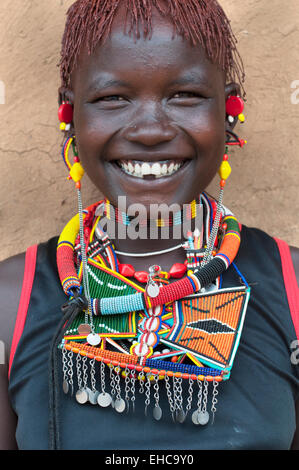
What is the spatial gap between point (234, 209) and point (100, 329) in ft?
3.30

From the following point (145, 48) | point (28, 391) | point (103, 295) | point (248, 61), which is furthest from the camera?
point (248, 61)

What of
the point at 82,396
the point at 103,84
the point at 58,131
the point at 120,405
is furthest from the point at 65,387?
the point at 58,131

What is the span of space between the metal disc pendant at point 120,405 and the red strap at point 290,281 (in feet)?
1.89

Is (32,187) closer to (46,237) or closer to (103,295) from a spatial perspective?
(46,237)

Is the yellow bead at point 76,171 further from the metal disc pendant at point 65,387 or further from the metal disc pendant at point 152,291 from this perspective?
the metal disc pendant at point 65,387

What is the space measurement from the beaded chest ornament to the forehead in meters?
0.35

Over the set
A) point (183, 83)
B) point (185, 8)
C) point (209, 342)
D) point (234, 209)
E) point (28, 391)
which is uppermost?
point (185, 8)

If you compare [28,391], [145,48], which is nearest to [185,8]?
[145,48]

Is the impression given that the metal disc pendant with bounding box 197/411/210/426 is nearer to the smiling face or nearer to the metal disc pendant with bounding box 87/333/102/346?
the metal disc pendant with bounding box 87/333/102/346

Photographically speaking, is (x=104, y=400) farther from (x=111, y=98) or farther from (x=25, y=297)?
(x=111, y=98)

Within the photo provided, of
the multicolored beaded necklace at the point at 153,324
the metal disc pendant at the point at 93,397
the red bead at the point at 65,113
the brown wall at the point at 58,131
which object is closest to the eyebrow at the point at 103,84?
the red bead at the point at 65,113

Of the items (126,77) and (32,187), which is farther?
(32,187)

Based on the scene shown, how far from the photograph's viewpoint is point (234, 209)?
7.99ft

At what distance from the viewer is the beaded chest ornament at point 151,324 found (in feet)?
5.10
